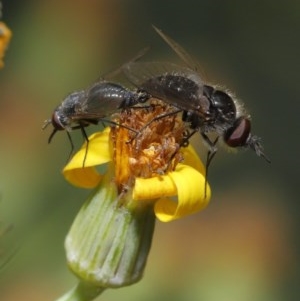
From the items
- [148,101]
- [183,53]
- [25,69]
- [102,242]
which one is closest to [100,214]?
[102,242]

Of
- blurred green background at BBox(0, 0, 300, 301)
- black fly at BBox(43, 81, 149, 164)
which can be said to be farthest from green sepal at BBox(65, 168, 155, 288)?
blurred green background at BBox(0, 0, 300, 301)

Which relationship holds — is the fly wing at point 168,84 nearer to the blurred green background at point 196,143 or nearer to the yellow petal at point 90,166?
the yellow petal at point 90,166

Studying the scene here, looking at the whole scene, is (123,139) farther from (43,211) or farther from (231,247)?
(231,247)

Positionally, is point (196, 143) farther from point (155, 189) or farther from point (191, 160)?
point (155, 189)

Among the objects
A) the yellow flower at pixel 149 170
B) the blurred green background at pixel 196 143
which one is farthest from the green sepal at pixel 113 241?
the blurred green background at pixel 196 143

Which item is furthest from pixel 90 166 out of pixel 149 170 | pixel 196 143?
pixel 196 143
